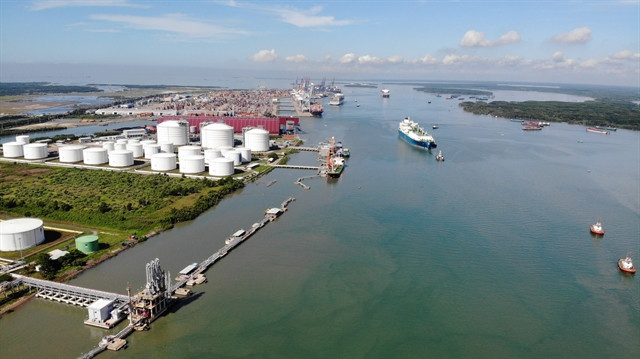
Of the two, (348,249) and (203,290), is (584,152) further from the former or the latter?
(203,290)

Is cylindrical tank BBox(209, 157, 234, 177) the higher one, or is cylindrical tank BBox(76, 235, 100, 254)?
cylindrical tank BBox(209, 157, 234, 177)

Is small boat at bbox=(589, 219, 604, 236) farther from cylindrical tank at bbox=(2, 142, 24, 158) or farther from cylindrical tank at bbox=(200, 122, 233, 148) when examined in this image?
cylindrical tank at bbox=(2, 142, 24, 158)

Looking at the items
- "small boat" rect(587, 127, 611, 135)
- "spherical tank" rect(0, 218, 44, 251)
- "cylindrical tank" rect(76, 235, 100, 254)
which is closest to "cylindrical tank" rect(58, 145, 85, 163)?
"spherical tank" rect(0, 218, 44, 251)

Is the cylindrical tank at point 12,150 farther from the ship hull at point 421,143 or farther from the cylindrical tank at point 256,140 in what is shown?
the ship hull at point 421,143

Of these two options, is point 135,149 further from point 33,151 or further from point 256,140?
point 256,140

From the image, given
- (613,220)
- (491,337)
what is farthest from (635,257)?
(491,337)
